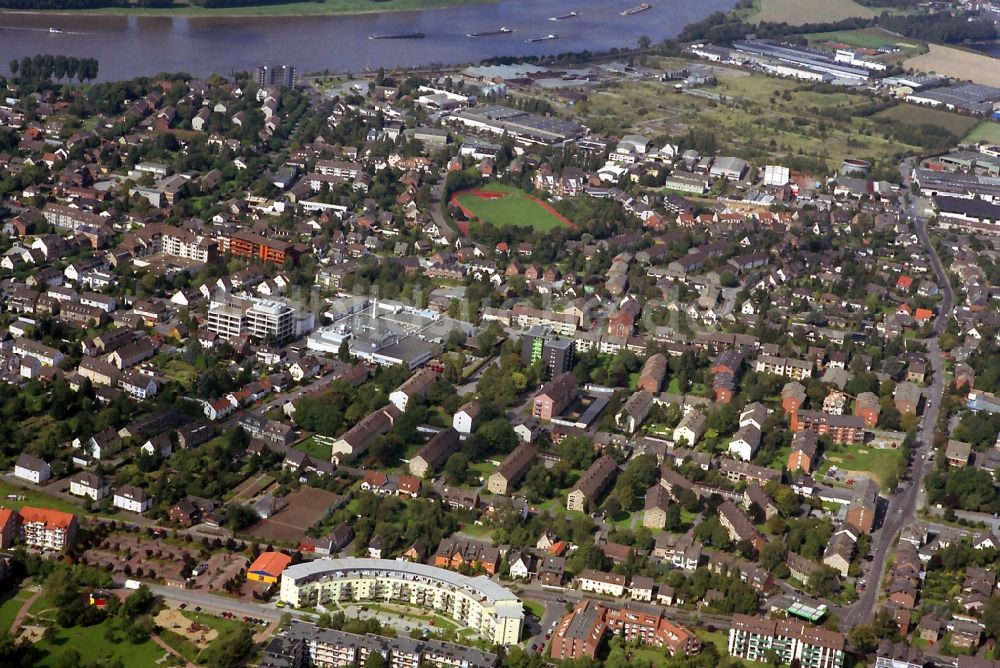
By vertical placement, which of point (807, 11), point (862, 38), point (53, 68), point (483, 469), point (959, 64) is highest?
point (807, 11)

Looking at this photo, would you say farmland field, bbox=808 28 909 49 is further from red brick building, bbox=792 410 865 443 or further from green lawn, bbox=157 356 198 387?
green lawn, bbox=157 356 198 387

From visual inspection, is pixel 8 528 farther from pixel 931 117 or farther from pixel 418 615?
pixel 931 117

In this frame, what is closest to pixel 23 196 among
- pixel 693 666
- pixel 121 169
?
pixel 121 169

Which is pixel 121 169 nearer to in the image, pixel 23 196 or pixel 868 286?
pixel 23 196

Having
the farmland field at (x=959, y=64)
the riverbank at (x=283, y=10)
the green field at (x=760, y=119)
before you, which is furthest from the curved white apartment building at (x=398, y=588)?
the farmland field at (x=959, y=64)

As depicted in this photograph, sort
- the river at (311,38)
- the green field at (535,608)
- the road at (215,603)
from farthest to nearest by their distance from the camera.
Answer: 1. the river at (311,38)
2. the green field at (535,608)
3. the road at (215,603)

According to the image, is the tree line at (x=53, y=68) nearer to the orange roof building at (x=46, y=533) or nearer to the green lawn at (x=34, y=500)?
the green lawn at (x=34, y=500)

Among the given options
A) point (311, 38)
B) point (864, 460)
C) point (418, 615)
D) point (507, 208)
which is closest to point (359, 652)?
point (418, 615)
